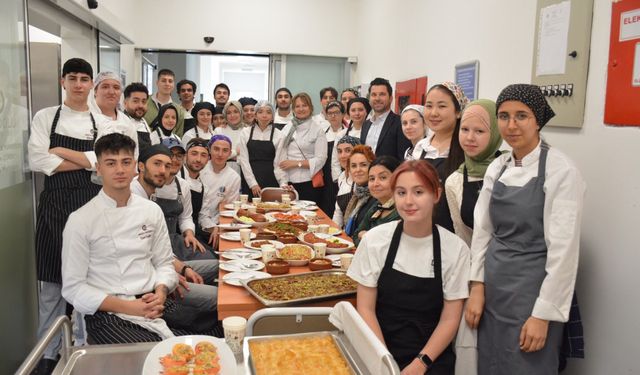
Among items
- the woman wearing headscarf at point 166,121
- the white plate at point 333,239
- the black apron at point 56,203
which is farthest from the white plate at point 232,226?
the woman wearing headscarf at point 166,121

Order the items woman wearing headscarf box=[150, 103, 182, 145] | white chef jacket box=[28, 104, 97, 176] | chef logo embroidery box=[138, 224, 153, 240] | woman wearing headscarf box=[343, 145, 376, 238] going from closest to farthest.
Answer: chef logo embroidery box=[138, 224, 153, 240], white chef jacket box=[28, 104, 97, 176], woman wearing headscarf box=[343, 145, 376, 238], woman wearing headscarf box=[150, 103, 182, 145]

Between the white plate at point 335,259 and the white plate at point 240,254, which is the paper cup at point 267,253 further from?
the white plate at point 335,259

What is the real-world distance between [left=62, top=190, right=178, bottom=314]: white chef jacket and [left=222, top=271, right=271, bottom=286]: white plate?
36cm

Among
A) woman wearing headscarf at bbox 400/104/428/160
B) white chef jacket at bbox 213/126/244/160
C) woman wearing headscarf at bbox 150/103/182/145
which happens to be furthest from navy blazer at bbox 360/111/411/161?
white chef jacket at bbox 213/126/244/160

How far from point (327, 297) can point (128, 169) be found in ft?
3.64

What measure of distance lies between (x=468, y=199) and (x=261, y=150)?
10.7ft

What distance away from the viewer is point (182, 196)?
358cm

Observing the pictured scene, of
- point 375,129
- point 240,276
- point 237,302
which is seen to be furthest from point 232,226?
point 375,129

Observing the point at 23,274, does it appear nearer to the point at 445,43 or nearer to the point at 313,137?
the point at 313,137

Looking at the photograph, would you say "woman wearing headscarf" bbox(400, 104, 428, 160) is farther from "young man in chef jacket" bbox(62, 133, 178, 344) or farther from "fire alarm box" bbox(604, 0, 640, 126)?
"young man in chef jacket" bbox(62, 133, 178, 344)

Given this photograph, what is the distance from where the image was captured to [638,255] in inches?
74.4

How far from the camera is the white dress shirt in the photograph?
4.34 metres

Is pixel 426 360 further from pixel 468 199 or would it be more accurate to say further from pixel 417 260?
pixel 468 199

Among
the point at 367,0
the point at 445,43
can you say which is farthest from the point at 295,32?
the point at 445,43
